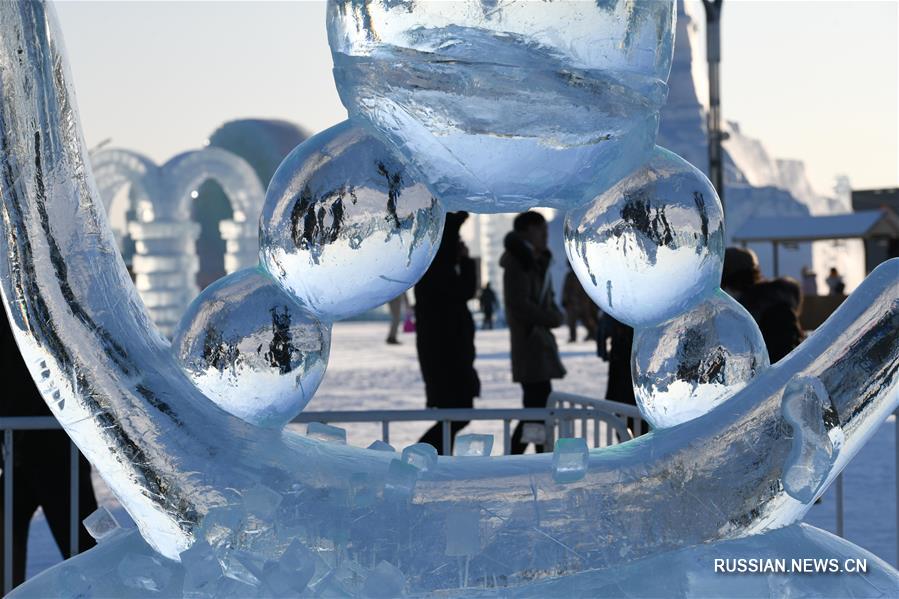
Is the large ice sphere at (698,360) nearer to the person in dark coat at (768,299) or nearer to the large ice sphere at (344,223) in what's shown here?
the large ice sphere at (344,223)

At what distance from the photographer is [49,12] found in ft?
3.16

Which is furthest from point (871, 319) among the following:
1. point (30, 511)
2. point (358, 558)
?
point (30, 511)

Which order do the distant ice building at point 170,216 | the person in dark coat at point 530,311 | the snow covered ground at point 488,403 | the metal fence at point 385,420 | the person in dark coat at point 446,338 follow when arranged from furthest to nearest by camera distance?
1. the distant ice building at point 170,216
2. the person in dark coat at point 530,311
3. the snow covered ground at point 488,403
4. the person in dark coat at point 446,338
5. the metal fence at point 385,420

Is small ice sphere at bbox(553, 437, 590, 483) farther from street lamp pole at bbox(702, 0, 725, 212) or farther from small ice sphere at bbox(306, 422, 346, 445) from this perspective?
street lamp pole at bbox(702, 0, 725, 212)

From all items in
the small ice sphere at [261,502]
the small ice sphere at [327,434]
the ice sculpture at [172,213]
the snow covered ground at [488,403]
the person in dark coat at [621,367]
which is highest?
the ice sculpture at [172,213]

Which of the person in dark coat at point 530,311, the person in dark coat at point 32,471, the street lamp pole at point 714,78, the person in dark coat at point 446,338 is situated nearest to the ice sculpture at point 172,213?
the street lamp pole at point 714,78

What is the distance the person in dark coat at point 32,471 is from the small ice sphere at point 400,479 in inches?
75.9

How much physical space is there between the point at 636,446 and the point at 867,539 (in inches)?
121

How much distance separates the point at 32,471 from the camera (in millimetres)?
2711

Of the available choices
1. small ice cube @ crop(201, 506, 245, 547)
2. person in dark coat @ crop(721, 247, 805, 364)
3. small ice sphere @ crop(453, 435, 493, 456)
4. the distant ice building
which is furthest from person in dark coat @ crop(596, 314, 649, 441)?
the distant ice building

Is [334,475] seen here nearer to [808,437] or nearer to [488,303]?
[808,437]

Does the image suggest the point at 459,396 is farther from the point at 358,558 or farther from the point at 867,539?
the point at 358,558

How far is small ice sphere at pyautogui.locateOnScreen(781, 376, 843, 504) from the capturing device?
1.01 meters

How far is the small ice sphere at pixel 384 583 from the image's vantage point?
3.12 ft
